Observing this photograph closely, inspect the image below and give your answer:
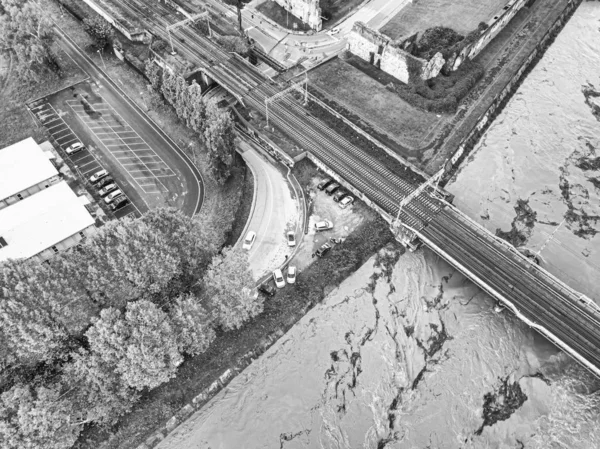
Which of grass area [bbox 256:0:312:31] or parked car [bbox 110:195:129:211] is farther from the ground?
grass area [bbox 256:0:312:31]

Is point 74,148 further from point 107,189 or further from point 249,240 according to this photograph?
point 249,240

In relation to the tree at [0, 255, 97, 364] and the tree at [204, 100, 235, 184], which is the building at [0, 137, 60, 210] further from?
the tree at [204, 100, 235, 184]

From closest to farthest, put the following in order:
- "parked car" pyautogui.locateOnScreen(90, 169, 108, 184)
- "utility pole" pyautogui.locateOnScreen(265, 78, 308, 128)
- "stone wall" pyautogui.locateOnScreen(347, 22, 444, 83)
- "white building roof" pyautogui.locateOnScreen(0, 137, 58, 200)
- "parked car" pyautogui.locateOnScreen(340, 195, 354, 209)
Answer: "white building roof" pyautogui.locateOnScreen(0, 137, 58, 200), "parked car" pyautogui.locateOnScreen(340, 195, 354, 209), "parked car" pyautogui.locateOnScreen(90, 169, 108, 184), "utility pole" pyautogui.locateOnScreen(265, 78, 308, 128), "stone wall" pyautogui.locateOnScreen(347, 22, 444, 83)

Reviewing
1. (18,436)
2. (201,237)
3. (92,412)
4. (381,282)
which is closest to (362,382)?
(381,282)

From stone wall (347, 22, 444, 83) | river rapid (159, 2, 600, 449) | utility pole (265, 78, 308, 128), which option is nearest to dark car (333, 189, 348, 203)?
river rapid (159, 2, 600, 449)

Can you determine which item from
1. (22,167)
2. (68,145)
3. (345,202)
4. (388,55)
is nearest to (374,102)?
(388,55)

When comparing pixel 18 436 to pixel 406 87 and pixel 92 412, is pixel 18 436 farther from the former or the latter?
pixel 406 87
